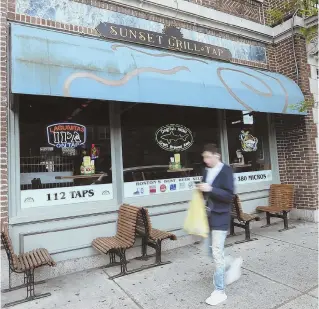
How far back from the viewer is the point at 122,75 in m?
4.51

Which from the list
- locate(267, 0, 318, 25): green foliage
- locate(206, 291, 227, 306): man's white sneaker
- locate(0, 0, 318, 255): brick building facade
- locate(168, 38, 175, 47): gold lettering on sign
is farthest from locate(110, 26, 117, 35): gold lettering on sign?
locate(206, 291, 227, 306): man's white sneaker

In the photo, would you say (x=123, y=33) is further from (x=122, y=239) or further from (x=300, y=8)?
(x=122, y=239)

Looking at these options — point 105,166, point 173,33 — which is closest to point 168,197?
point 105,166

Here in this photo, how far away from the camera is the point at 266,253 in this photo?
512 cm

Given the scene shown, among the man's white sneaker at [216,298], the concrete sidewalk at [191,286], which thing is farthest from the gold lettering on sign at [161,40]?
the man's white sneaker at [216,298]

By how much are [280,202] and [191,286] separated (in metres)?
4.07

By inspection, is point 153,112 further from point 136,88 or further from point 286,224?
point 286,224

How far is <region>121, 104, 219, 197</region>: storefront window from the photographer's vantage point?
568 centimetres

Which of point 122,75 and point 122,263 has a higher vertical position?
point 122,75

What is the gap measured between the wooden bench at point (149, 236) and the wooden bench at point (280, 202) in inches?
125

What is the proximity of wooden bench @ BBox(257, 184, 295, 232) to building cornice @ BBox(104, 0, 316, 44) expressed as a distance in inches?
156

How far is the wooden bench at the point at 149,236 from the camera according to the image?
4613mm

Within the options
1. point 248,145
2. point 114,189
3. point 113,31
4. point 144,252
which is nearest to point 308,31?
point 113,31

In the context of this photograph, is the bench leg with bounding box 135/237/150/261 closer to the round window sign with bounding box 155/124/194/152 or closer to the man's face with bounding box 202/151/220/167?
the round window sign with bounding box 155/124/194/152
